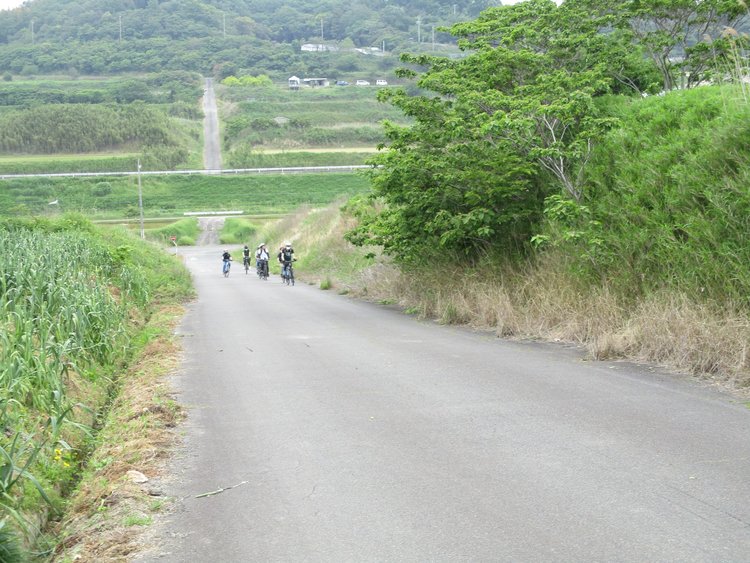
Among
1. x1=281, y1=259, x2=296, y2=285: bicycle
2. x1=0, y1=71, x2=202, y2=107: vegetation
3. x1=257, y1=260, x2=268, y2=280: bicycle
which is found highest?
x1=0, y1=71, x2=202, y2=107: vegetation

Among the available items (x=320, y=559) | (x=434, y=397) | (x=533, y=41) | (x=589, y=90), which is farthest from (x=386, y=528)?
(x=533, y=41)

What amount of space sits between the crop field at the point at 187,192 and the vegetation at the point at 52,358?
7051 cm

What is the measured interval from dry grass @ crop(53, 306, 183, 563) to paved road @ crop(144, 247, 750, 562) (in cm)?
22

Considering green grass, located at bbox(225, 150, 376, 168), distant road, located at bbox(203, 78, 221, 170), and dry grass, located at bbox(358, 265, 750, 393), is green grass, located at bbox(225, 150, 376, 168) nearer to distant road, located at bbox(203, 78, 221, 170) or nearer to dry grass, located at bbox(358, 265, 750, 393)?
distant road, located at bbox(203, 78, 221, 170)

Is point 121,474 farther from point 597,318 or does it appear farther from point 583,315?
point 583,315

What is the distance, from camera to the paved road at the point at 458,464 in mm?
5516

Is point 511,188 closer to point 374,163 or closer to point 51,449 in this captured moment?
point 374,163

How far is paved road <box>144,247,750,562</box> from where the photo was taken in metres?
5.52

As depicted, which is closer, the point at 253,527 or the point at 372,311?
the point at 253,527

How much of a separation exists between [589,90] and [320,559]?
1258 centimetres

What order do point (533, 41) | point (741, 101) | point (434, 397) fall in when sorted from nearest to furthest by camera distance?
point (434, 397), point (741, 101), point (533, 41)

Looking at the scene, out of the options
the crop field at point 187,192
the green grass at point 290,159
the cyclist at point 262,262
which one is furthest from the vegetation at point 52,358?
the green grass at point 290,159

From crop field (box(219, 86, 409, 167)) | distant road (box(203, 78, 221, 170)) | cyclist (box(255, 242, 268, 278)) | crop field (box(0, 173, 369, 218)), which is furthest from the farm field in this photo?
cyclist (box(255, 242, 268, 278))

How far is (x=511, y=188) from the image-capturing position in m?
17.6
